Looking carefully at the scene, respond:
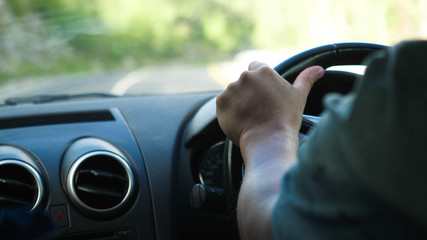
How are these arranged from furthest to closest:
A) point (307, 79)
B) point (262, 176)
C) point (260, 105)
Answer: point (307, 79), point (260, 105), point (262, 176)

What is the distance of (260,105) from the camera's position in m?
1.39

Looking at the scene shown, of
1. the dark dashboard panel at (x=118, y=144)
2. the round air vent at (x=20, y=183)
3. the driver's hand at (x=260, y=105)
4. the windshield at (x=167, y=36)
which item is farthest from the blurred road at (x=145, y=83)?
the driver's hand at (x=260, y=105)

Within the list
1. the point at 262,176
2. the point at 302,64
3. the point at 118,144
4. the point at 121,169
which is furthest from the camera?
the point at 118,144

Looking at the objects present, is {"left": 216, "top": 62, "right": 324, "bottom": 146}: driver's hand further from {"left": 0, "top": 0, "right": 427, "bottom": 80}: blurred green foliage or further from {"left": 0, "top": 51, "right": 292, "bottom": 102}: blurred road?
{"left": 0, "top": 0, "right": 427, "bottom": 80}: blurred green foliage

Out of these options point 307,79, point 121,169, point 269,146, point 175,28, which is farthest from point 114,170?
point 175,28

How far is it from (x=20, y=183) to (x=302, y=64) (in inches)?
51.5

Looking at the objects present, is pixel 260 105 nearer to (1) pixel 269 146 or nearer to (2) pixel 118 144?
(1) pixel 269 146

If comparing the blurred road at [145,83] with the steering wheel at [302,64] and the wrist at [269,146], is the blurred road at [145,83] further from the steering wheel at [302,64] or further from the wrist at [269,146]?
the wrist at [269,146]

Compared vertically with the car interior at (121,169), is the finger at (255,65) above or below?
above

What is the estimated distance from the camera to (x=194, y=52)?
30.5 m

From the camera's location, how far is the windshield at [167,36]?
14.3 m

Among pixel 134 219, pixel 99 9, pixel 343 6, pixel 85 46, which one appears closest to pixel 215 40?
pixel 99 9

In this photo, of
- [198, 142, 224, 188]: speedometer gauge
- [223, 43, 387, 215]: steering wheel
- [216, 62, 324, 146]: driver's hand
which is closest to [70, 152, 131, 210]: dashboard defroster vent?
[198, 142, 224, 188]: speedometer gauge

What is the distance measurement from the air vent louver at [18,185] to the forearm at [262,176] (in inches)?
48.3
